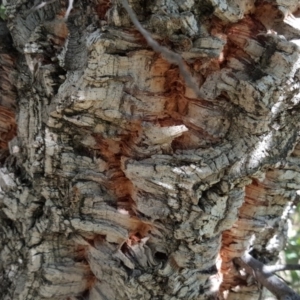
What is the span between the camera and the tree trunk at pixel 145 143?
Result: 118 cm

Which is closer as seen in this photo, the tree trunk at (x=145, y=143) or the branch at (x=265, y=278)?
the tree trunk at (x=145, y=143)

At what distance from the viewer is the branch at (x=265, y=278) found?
1338mm

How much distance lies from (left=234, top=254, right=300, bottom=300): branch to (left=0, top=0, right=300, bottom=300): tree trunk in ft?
0.11

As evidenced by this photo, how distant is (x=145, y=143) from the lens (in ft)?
4.23

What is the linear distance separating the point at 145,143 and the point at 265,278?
1.84ft

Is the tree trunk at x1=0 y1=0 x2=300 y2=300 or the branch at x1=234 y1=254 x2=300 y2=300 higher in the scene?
the tree trunk at x1=0 y1=0 x2=300 y2=300

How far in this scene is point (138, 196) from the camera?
135 centimetres

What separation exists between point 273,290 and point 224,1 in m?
0.84

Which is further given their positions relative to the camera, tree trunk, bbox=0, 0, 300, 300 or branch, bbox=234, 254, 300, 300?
branch, bbox=234, 254, 300, 300

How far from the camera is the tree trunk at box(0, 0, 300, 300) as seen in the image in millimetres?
1183

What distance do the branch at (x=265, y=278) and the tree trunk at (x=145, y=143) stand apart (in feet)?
0.11

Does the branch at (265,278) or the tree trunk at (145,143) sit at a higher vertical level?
the tree trunk at (145,143)

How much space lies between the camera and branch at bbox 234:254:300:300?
134cm

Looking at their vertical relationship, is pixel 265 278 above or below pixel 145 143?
below
